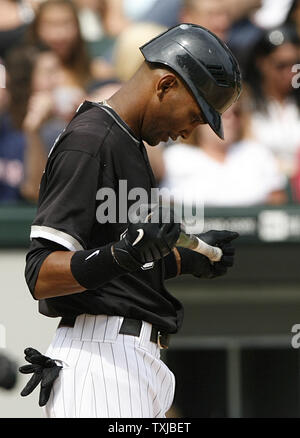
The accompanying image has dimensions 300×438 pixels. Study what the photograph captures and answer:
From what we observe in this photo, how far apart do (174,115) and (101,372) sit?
856 millimetres

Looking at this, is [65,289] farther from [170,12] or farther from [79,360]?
[170,12]

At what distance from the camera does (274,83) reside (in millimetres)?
8766

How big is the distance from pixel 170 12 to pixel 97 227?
18.8ft

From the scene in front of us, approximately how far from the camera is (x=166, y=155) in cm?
854

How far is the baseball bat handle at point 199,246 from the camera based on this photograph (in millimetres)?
3295

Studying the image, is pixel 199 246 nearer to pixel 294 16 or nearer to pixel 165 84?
pixel 165 84

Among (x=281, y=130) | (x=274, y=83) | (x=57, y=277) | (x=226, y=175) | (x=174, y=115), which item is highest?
(x=274, y=83)

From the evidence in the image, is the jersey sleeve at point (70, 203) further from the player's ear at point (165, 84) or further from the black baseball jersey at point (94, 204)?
the player's ear at point (165, 84)

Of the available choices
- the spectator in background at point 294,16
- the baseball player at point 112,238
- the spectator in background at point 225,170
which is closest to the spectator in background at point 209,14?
the spectator in background at point 294,16

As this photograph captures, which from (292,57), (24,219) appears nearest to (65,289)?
(24,219)

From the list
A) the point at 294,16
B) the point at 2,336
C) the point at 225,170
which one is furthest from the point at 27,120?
the point at 294,16

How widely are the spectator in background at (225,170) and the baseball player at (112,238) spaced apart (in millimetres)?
5060

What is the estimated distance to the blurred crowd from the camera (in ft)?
28.1

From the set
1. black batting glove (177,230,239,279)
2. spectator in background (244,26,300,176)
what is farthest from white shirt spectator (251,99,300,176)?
black batting glove (177,230,239,279)
